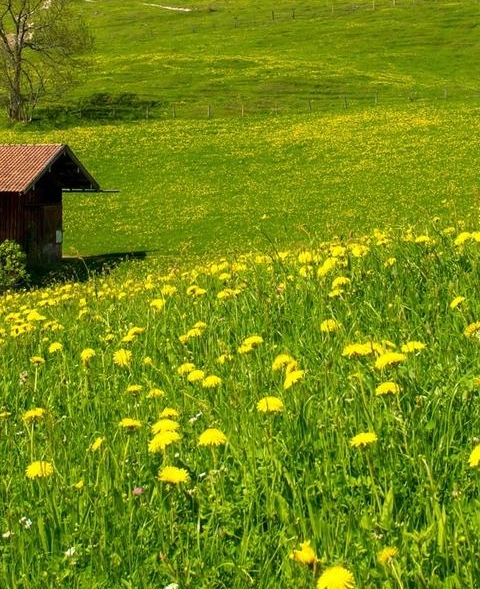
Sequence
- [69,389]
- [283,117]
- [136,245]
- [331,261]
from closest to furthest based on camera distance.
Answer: [69,389] → [331,261] → [136,245] → [283,117]

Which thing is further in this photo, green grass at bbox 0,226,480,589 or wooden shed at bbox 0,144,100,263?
wooden shed at bbox 0,144,100,263

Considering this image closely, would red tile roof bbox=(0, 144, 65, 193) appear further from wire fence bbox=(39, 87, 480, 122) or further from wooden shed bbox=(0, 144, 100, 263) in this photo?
wire fence bbox=(39, 87, 480, 122)

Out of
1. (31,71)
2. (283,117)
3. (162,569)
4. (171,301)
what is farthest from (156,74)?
(162,569)

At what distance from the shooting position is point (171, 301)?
6.66 meters

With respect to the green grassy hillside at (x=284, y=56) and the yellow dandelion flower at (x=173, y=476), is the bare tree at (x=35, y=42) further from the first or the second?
the yellow dandelion flower at (x=173, y=476)

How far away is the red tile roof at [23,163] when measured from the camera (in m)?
27.4

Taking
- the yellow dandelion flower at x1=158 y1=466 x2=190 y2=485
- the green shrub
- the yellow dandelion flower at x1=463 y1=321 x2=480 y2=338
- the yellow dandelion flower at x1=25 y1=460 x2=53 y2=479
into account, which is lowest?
the green shrub

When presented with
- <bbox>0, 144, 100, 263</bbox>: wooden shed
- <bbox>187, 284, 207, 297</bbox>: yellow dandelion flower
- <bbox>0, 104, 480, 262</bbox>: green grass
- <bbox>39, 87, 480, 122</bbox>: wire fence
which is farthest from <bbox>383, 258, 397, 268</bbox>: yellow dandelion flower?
<bbox>39, 87, 480, 122</bbox>: wire fence

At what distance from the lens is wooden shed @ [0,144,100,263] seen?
2861 cm

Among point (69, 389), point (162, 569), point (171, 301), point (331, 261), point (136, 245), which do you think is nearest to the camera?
point (162, 569)

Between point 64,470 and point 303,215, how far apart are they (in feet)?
97.2

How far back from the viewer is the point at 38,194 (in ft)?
Answer: 101

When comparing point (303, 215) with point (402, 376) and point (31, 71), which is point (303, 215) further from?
point (31, 71)

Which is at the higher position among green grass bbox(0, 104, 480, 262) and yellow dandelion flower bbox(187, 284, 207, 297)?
yellow dandelion flower bbox(187, 284, 207, 297)
